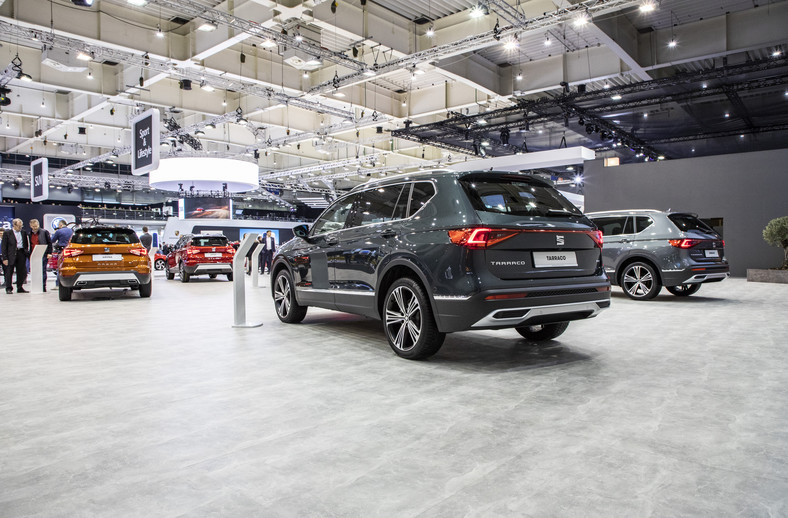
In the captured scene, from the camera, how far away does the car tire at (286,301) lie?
6.13 meters

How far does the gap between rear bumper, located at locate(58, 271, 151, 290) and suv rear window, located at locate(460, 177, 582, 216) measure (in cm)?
770

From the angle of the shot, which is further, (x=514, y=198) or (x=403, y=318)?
(x=403, y=318)

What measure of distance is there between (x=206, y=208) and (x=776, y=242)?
1318 inches

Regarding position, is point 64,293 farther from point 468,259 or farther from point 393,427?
point 393,427

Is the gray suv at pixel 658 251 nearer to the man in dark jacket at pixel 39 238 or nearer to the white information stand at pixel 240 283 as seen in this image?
the white information stand at pixel 240 283

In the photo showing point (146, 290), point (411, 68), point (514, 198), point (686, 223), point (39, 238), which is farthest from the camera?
point (411, 68)

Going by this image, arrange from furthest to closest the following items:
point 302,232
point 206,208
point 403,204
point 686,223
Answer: point 206,208, point 686,223, point 302,232, point 403,204

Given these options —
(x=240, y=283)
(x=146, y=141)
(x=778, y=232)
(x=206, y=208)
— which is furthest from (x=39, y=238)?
(x=206, y=208)

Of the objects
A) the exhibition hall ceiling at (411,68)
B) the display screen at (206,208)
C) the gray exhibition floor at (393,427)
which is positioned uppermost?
the exhibition hall ceiling at (411,68)

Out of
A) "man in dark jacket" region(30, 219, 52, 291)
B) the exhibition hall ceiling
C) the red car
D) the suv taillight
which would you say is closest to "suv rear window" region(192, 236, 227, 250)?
the red car

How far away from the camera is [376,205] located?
190 inches

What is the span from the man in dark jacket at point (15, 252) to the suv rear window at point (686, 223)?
1264cm

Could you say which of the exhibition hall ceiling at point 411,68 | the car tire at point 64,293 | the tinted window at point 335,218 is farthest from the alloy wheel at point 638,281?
the car tire at point 64,293

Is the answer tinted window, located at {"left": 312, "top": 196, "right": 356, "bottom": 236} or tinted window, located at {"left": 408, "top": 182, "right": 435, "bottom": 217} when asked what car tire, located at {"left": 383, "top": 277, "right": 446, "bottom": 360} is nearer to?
tinted window, located at {"left": 408, "top": 182, "right": 435, "bottom": 217}
